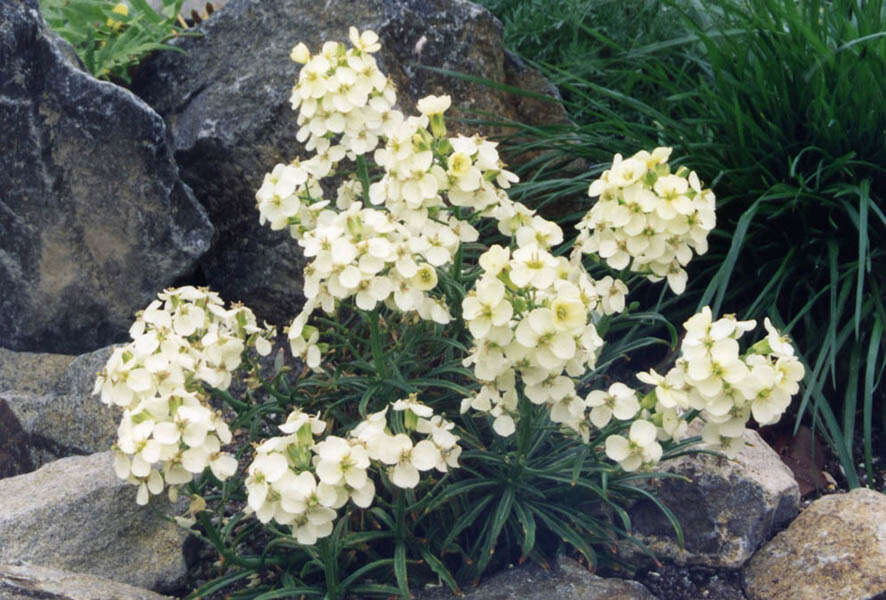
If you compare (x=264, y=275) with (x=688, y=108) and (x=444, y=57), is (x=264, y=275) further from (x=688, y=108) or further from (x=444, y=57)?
(x=688, y=108)

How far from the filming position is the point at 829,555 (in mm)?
2367

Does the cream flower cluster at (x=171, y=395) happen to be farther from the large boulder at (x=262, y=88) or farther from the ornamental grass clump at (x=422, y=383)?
the large boulder at (x=262, y=88)

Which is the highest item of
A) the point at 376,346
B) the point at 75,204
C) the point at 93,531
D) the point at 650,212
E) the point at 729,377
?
the point at 650,212

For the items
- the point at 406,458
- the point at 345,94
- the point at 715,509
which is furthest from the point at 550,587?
the point at 345,94

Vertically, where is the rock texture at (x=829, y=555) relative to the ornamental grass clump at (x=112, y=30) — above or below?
below

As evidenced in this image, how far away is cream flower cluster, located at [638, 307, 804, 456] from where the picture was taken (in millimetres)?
1766

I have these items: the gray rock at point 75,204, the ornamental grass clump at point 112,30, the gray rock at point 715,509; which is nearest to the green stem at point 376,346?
the gray rock at point 715,509

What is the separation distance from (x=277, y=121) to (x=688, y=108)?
170 centimetres

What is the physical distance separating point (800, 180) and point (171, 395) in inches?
78.8

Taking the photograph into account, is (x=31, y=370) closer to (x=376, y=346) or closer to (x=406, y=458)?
(x=376, y=346)

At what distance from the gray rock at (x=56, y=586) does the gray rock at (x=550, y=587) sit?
663 millimetres

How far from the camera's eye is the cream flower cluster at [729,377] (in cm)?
177

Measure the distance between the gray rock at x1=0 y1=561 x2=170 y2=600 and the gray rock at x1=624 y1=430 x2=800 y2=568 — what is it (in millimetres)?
1190

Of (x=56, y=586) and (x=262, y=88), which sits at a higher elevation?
(x=262, y=88)
